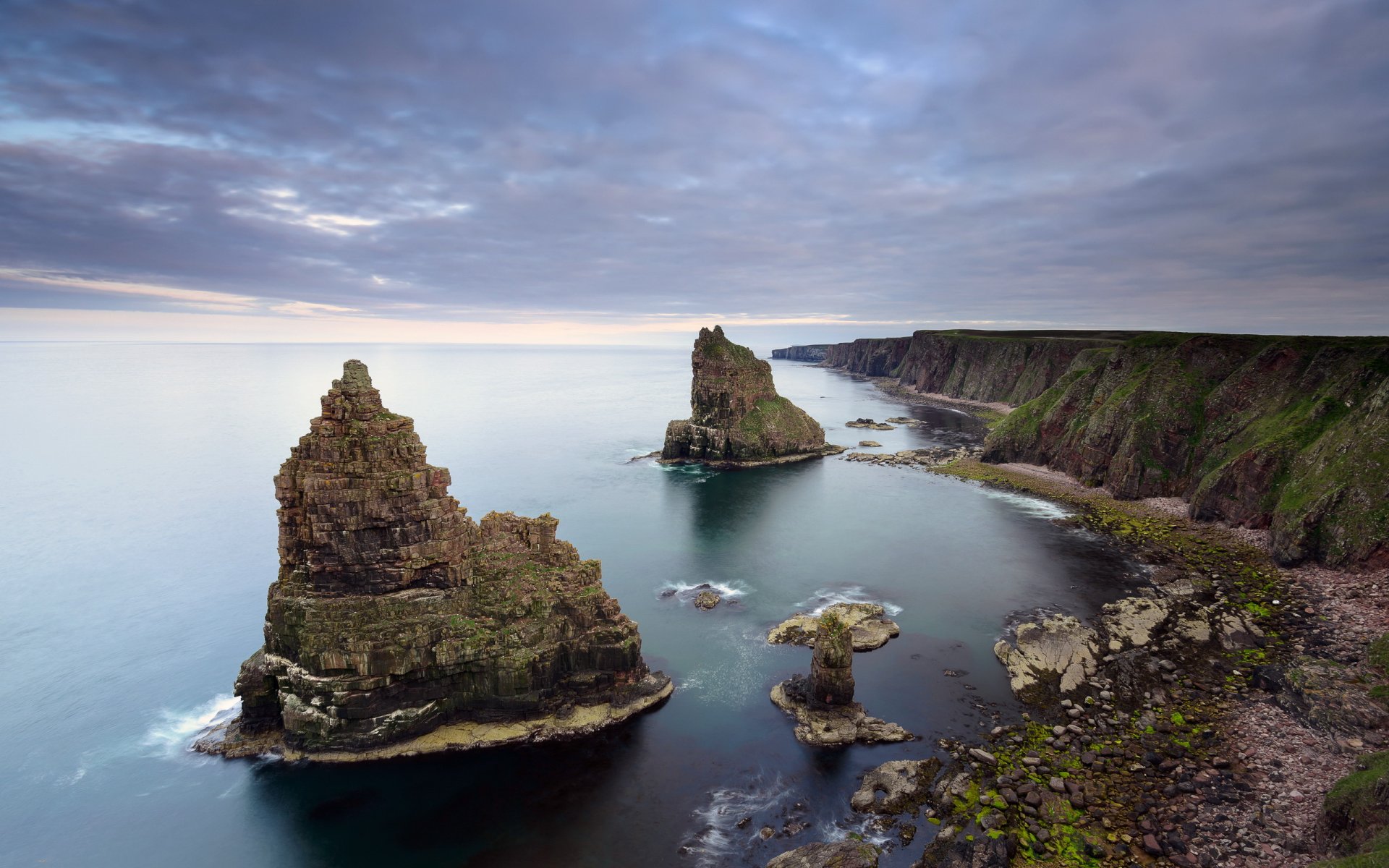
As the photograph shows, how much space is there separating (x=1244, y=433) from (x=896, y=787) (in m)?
78.1

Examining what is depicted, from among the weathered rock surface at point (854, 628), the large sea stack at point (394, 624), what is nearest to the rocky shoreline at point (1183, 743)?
the weathered rock surface at point (854, 628)

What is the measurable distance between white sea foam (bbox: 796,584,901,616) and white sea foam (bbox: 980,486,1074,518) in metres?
39.2

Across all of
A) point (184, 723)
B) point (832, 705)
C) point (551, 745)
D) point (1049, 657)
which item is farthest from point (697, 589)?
point (184, 723)

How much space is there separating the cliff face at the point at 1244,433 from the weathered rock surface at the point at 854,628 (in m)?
41.5

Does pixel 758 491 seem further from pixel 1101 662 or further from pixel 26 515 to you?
pixel 26 515

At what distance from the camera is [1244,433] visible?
258 feet

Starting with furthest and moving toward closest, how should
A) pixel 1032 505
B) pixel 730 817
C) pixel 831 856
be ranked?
1. pixel 1032 505
2. pixel 730 817
3. pixel 831 856

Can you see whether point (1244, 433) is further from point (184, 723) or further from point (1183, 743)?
point (184, 723)

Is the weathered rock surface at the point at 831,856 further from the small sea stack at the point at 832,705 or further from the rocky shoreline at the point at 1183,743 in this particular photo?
the small sea stack at the point at 832,705

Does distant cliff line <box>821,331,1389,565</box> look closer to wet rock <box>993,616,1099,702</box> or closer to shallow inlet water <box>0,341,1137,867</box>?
shallow inlet water <box>0,341,1137,867</box>

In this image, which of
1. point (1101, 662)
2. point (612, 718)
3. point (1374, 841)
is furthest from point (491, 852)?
point (1101, 662)

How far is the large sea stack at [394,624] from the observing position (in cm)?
3744

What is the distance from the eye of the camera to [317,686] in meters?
36.7

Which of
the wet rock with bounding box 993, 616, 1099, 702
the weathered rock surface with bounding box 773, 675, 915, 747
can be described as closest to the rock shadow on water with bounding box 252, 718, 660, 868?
the weathered rock surface with bounding box 773, 675, 915, 747
